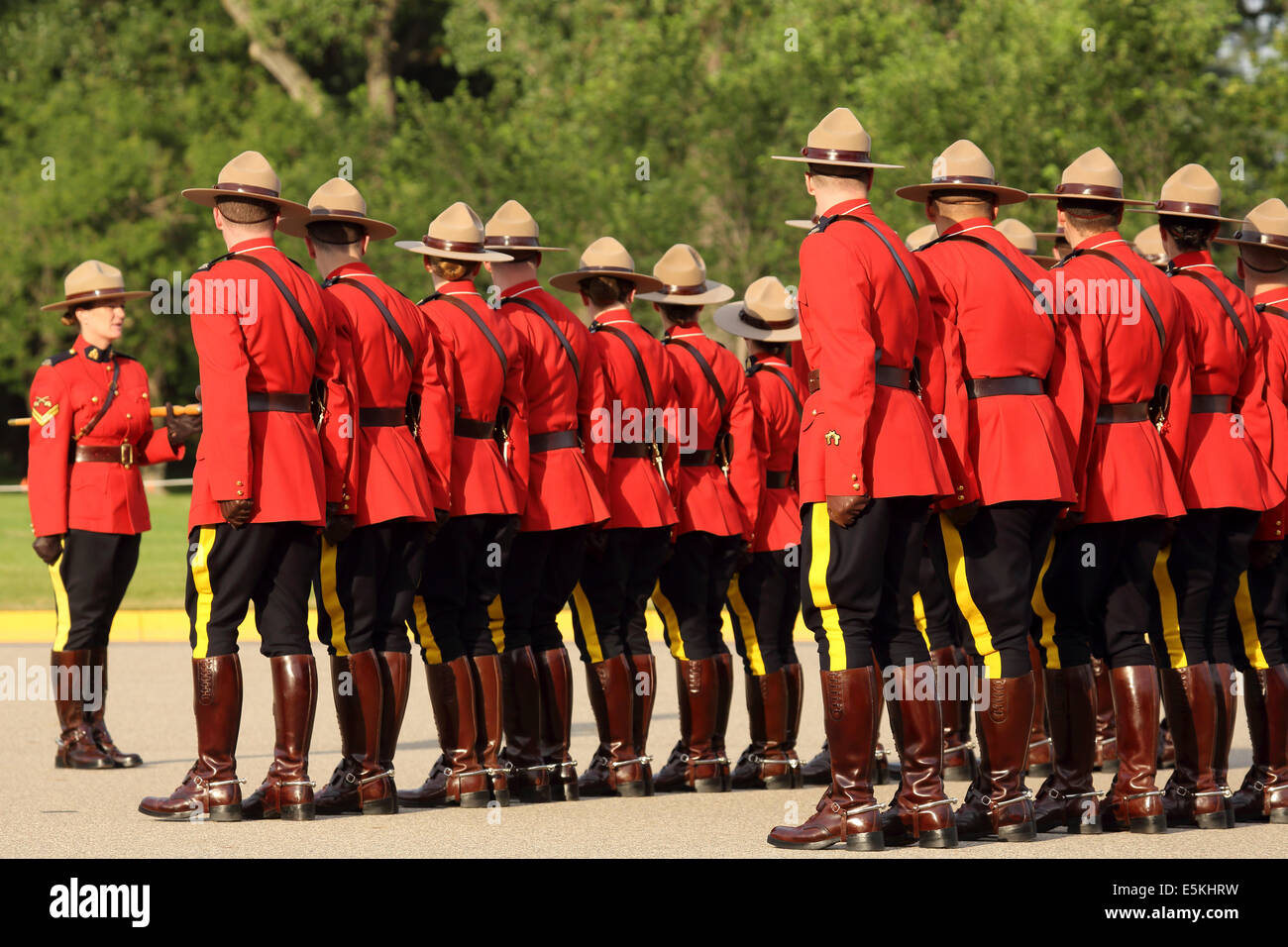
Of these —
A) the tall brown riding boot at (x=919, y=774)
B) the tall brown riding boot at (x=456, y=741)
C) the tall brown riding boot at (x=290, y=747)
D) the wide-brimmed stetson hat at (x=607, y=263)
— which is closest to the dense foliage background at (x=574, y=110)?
the wide-brimmed stetson hat at (x=607, y=263)

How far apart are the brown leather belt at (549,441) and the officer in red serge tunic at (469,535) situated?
0.60 feet

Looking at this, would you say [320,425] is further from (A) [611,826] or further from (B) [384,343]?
(A) [611,826]

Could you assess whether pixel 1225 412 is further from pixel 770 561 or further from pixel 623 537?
pixel 623 537

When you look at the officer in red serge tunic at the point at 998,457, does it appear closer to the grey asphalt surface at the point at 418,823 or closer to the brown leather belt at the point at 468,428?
the grey asphalt surface at the point at 418,823

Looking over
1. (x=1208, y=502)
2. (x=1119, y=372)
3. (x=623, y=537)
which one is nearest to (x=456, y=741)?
(x=623, y=537)

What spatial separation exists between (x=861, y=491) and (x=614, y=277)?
2.79 metres

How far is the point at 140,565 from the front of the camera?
74.7 ft

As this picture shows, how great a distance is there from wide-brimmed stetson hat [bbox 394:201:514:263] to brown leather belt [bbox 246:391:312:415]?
1.06 m

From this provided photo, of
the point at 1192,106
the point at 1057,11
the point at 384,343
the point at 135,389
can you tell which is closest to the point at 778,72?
the point at 1057,11

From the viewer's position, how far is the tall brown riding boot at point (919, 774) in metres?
7.21

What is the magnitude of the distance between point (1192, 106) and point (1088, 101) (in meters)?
1.02

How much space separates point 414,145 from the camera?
2856 centimetres

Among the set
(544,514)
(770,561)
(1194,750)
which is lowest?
(1194,750)

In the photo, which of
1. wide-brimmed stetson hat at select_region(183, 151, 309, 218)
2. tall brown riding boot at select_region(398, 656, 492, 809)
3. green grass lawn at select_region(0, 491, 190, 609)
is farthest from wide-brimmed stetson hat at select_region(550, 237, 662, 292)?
green grass lawn at select_region(0, 491, 190, 609)
